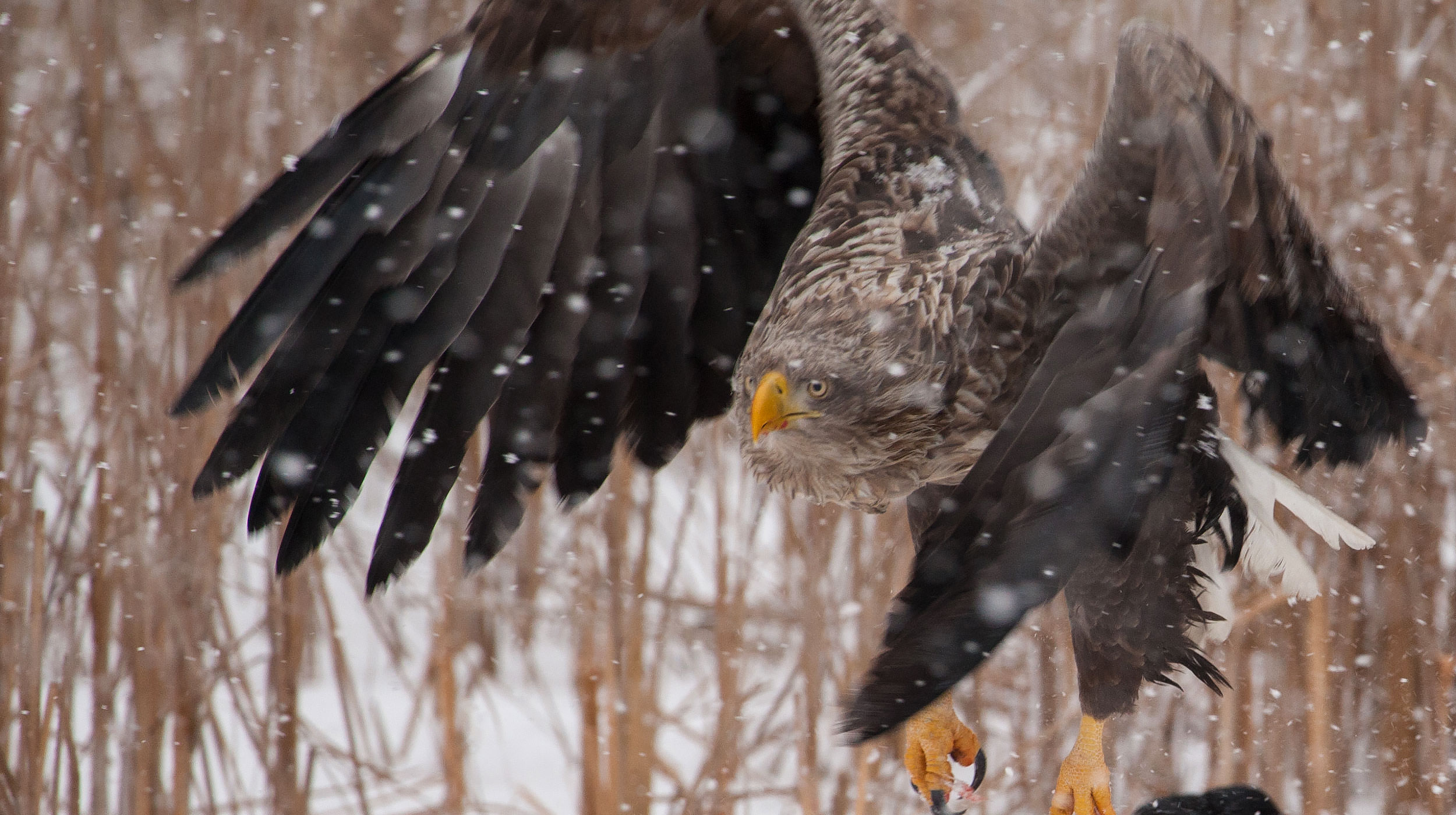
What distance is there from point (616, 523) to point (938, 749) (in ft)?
3.13

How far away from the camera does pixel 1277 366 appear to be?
66.4 inches

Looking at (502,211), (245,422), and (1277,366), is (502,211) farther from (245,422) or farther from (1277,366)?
(1277,366)

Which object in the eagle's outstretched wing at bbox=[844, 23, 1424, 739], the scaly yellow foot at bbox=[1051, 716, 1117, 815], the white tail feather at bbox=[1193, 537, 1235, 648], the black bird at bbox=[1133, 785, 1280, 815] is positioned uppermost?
the eagle's outstretched wing at bbox=[844, 23, 1424, 739]

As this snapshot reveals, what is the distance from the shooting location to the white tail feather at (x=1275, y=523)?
6.15 feet

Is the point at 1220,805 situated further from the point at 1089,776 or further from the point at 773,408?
the point at 773,408

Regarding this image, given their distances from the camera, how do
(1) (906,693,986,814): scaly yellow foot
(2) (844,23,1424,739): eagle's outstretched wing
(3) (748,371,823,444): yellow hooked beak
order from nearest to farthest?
(2) (844,23,1424,739): eagle's outstretched wing < (3) (748,371,823,444): yellow hooked beak < (1) (906,693,986,814): scaly yellow foot

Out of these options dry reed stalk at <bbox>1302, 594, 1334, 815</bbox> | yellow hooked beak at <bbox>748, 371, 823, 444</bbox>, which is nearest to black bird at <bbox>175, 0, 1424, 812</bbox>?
yellow hooked beak at <bbox>748, 371, 823, 444</bbox>

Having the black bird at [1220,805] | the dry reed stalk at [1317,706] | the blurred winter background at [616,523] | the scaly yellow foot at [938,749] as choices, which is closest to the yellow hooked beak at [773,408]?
the scaly yellow foot at [938,749]

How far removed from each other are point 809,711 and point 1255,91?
61.4 inches

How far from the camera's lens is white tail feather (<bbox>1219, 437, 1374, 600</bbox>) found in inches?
73.8

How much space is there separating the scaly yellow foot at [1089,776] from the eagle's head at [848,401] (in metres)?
0.51

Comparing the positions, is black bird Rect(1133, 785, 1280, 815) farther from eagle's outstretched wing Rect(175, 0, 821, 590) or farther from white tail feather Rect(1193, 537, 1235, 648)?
eagle's outstretched wing Rect(175, 0, 821, 590)

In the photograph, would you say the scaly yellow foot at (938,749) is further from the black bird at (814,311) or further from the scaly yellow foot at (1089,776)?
the scaly yellow foot at (1089,776)

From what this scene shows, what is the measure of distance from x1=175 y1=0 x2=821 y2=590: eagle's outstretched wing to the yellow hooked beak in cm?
46
